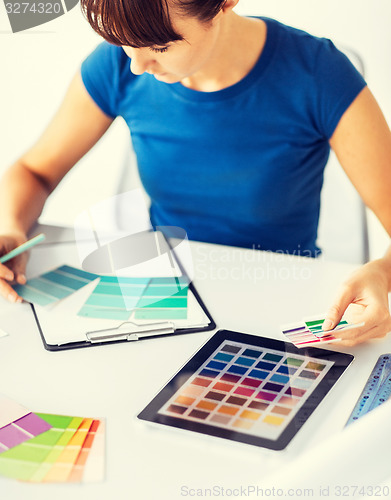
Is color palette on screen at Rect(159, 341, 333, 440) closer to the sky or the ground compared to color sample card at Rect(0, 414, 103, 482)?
closer to the ground

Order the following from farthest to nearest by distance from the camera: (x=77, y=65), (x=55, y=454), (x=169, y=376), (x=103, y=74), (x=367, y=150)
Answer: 1. (x=77, y=65)
2. (x=103, y=74)
3. (x=367, y=150)
4. (x=169, y=376)
5. (x=55, y=454)

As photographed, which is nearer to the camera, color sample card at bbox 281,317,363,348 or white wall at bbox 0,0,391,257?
color sample card at bbox 281,317,363,348

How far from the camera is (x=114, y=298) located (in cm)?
88

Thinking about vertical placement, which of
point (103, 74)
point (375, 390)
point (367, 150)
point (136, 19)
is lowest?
point (375, 390)

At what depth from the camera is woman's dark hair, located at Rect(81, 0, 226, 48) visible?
0.74 metres

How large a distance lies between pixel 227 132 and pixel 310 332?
1.39 ft

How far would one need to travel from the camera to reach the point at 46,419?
67 centimetres

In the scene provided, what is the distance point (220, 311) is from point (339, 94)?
0.38 meters

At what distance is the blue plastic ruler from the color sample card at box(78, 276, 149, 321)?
307 mm

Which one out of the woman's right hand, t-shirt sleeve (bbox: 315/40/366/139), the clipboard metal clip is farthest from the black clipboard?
t-shirt sleeve (bbox: 315/40/366/139)

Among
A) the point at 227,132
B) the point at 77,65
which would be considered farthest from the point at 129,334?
the point at 77,65

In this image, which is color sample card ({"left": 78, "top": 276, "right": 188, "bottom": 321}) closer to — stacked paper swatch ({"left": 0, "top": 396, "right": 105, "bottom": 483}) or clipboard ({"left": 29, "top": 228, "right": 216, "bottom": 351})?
clipboard ({"left": 29, "top": 228, "right": 216, "bottom": 351})

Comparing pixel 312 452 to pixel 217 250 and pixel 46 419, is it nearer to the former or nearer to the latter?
pixel 46 419

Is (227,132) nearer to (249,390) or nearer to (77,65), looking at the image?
(249,390)
